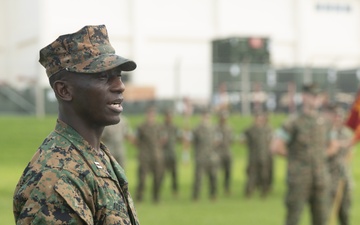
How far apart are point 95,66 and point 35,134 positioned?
22239 millimetres

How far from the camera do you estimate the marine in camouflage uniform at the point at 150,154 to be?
16.0m

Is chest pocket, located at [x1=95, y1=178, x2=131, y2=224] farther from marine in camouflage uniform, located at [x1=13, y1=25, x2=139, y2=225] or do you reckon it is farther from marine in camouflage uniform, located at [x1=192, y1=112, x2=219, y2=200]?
marine in camouflage uniform, located at [x1=192, y1=112, x2=219, y2=200]

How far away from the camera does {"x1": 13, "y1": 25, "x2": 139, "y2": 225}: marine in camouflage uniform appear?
2.76m

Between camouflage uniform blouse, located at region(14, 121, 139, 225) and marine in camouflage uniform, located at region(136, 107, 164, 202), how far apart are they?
12.9 metres

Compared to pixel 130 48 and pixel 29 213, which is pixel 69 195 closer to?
pixel 29 213

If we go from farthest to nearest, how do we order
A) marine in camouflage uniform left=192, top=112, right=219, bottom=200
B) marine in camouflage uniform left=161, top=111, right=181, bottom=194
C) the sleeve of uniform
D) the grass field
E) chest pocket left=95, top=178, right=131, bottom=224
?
marine in camouflage uniform left=161, top=111, right=181, bottom=194
marine in camouflage uniform left=192, top=112, right=219, bottom=200
the grass field
chest pocket left=95, top=178, right=131, bottom=224
the sleeve of uniform

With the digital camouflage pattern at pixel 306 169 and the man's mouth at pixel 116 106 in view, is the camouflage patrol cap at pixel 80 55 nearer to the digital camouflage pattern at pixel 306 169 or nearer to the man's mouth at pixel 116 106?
the man's mouth at pixel 116 106

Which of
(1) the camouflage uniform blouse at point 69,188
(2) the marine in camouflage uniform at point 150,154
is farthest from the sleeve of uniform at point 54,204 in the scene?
(2) the marine in camouflage uniform at point 150,154

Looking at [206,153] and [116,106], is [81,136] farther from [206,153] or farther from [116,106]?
[206,153]

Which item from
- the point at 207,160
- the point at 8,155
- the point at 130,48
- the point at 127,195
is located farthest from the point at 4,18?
the point at 127,195

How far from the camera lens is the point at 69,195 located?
2713 mm

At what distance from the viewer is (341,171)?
1096cm

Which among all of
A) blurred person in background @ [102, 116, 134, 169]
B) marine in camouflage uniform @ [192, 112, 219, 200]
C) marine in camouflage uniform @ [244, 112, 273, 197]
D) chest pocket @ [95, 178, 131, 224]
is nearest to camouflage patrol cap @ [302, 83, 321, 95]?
blurred person in background @ [102, 116, 134, 169]

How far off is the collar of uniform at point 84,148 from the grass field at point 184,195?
Answer: 9.34 metres
